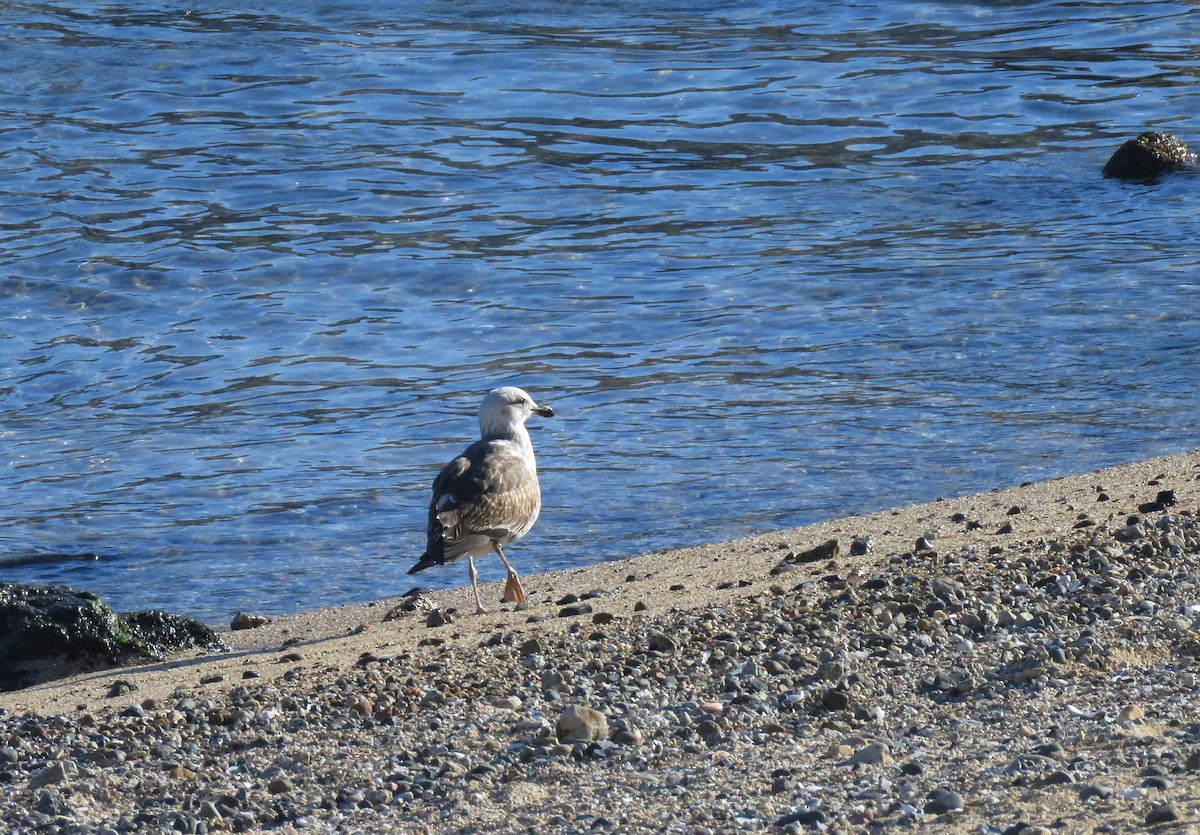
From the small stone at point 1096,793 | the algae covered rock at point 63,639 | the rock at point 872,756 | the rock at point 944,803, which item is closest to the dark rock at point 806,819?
the rock at point 944,803

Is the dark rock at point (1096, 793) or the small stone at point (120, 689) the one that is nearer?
the dark rock at point (1096, 793)

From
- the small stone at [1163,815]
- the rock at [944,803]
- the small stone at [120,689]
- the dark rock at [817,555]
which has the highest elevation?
the small stone at [1163,815]

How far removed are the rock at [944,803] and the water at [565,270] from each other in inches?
194

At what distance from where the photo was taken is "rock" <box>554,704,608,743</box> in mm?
5270

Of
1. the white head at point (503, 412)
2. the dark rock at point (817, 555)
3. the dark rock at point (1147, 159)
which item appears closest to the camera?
the dark rock at point (817, 555)

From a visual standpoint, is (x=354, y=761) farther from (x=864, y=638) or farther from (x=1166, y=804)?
(x=1166, y=804)

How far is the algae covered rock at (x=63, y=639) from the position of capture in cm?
752

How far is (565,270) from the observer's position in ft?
50.7

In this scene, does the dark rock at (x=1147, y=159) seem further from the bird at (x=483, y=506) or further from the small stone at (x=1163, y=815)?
the small stone at (x=1163, y=815)

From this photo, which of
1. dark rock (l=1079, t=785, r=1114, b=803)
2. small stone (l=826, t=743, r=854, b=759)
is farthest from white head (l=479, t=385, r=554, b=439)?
dark rock (l=1079, t=785, r=1114, b=803)

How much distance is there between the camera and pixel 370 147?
65.7 ft

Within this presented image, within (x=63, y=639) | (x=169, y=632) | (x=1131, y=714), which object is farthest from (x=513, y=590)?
(x=1131, y=714)

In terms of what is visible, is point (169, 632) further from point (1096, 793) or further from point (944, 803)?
point (1096, 793)

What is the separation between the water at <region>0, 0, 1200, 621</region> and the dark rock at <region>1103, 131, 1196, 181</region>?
293 millimetres
